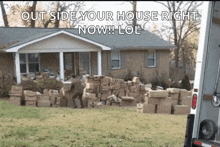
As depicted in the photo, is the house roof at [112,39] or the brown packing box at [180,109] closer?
the brown packing box at [180,109]

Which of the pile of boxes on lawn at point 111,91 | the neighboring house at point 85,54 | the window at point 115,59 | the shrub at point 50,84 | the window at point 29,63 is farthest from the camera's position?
the window at point 115,59

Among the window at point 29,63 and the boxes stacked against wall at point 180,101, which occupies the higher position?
the window at point 29,63

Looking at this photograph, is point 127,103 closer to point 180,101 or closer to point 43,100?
point 180,101

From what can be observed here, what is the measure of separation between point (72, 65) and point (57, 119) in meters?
13.3

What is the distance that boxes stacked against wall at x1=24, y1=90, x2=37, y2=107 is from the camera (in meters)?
10.1

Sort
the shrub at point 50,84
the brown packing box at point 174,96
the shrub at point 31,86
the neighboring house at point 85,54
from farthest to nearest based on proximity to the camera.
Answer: the neighboring house at point 85,54
the shrub at point 50,84
the shrub at point 31,86
the brown packing box at point 174,96

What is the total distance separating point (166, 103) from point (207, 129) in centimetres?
576

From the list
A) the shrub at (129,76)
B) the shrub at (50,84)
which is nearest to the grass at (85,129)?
the shrub at (50,84)

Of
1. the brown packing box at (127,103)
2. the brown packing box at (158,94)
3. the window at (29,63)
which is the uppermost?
the window at (29,63)

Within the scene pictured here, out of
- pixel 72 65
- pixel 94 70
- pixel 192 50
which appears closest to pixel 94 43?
pixel 94 70

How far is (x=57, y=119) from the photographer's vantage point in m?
7.68

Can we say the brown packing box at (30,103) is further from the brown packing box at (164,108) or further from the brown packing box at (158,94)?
the brown packing box at (164,108)

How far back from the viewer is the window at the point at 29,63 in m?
17.8

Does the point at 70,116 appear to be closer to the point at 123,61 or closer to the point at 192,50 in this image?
the point at 123,61
